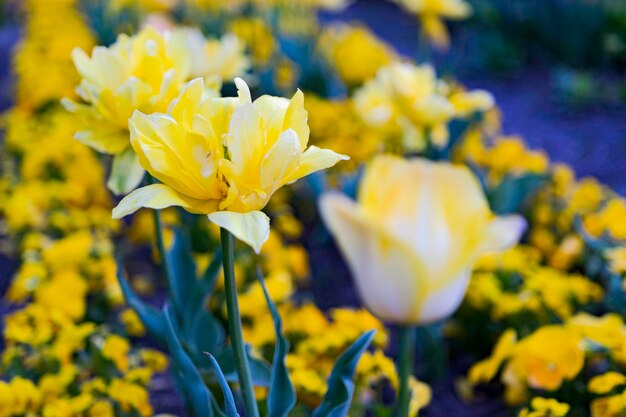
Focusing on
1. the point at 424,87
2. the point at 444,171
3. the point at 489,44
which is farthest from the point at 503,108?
the point at 444,171

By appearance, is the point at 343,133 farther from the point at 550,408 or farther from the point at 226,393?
the point at 226,393

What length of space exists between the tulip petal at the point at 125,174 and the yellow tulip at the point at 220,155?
307 mm

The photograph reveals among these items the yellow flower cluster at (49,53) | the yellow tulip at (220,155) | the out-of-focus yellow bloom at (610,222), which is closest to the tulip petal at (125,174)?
the yellow tulip at (220,155)

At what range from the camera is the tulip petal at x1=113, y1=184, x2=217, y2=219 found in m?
0.73

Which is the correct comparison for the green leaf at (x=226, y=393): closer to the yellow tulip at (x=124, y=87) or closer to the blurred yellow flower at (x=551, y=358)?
the yellow tulip at (x=124, y=87)

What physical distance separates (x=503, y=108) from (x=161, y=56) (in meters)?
3.71

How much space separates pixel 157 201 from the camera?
0.74 metres

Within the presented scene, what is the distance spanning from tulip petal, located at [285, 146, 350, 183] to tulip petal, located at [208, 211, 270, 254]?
7cm

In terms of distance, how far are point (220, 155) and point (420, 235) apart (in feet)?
1.15

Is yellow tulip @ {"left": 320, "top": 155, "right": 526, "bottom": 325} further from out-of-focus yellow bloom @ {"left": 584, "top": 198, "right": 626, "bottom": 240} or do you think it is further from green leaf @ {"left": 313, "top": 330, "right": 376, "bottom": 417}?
out-of-focus yellow bloom @ {"left": 584, "top": 198, "right": 626, "bottom": 240}

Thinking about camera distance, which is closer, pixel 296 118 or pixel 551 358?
pixel 296 118

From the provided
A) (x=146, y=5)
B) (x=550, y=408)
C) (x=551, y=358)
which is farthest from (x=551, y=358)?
(x=146, y=5)

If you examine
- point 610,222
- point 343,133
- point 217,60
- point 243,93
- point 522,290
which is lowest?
point 343,133

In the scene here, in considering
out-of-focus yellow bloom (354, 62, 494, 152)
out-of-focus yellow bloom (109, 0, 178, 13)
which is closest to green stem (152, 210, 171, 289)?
out-of-focus yellow bloom (354, 62, 494, 152)
